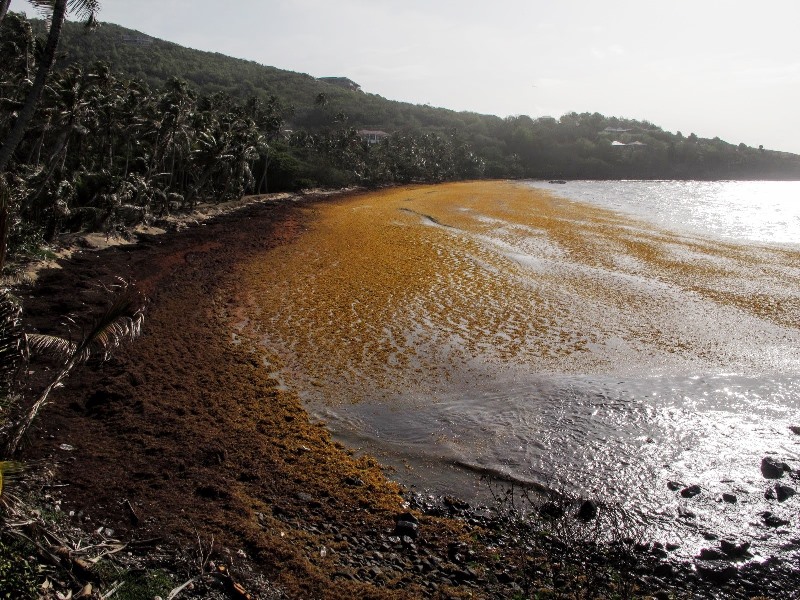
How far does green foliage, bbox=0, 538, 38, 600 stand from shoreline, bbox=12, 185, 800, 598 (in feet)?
7.01

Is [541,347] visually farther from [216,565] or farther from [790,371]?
[216,565]

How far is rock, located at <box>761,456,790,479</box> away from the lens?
42.7ft

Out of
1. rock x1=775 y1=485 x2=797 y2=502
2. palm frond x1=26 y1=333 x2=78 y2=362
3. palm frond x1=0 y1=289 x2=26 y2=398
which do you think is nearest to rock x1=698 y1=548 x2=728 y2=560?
rock x1=775 y1=485 x2=797 y2=502

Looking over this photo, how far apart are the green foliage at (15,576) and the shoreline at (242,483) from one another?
2136 mm

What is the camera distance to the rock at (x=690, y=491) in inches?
475

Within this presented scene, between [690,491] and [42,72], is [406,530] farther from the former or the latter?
[42,72]

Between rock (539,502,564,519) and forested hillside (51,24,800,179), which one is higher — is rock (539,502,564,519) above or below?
below

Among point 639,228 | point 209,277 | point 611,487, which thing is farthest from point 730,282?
point 209,277

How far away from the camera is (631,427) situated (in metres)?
15.0

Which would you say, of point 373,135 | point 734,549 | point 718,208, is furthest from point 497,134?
point 734,549

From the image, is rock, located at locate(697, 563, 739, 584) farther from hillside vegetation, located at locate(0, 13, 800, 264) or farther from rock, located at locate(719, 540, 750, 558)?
hillside vegetation, located at locate(0, 13, 800, 264)

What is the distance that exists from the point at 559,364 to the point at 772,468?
6.89 meters

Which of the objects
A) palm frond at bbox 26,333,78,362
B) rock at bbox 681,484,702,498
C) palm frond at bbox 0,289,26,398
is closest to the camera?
palm frond at bbox 0,289,26,398

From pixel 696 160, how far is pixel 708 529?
475 feet
